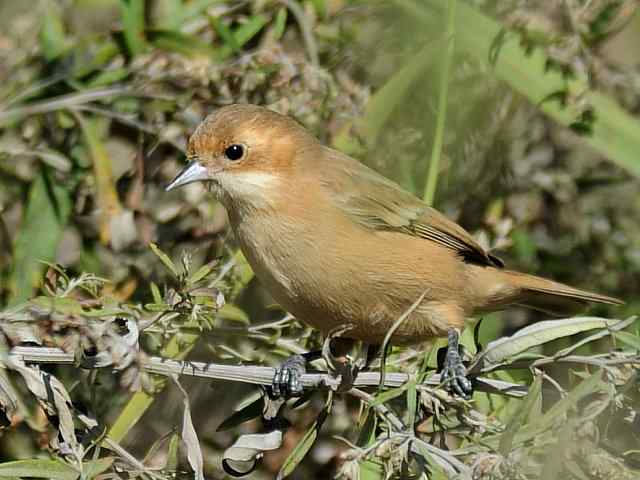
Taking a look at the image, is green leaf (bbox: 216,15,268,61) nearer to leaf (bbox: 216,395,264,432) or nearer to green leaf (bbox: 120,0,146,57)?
green leaf (bbox: 120,0,146,57)

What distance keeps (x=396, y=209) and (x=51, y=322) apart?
1.48 meters

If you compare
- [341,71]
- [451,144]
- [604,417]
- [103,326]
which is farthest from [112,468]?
[341,71]

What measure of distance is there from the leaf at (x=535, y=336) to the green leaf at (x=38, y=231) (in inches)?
68.5

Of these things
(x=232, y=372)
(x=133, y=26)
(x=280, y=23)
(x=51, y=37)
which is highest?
(x=280, y=23)

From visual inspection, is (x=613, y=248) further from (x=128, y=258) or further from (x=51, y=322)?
(x=51, y=322)

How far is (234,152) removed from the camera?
3.68 meters

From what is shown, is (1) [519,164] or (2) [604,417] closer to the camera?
(2) [604,417]

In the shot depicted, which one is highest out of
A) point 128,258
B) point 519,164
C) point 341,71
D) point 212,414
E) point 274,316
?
point 341,71

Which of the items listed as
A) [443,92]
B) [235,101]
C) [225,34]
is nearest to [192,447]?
[443,92]

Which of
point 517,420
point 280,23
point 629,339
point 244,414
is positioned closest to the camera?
point 517,420

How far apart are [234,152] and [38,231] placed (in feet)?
2.86

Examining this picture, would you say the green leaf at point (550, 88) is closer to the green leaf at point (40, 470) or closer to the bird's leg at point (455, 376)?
the bird's leg at point (455, 376)

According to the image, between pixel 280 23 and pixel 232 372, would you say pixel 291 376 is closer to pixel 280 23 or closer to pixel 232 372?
pixel 232 372

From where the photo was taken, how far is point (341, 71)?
4395 millimetres
